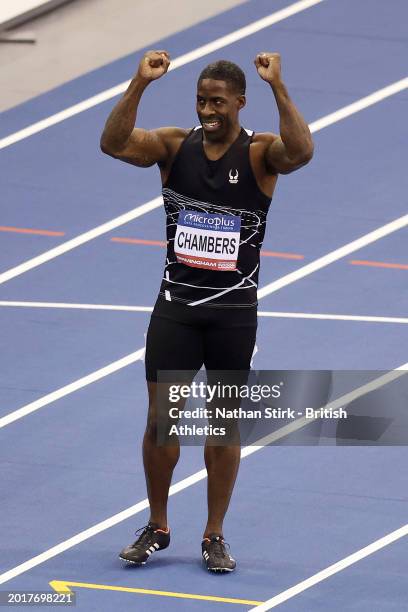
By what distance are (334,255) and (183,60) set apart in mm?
3982

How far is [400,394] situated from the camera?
10453 mm

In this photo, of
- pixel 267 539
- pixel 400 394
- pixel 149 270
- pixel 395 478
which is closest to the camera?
pixel 267 539

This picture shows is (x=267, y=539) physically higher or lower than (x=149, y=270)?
lower

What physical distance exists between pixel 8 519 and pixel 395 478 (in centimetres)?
212

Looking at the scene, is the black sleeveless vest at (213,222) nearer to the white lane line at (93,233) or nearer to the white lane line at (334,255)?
the white lane line at (334,255)

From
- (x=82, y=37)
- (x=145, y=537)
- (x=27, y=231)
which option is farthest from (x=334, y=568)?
(x=82, y=37)

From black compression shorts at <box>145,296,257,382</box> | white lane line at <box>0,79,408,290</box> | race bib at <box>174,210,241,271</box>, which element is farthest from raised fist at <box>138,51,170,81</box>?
white lane line at <box>0,79,408,290</box>

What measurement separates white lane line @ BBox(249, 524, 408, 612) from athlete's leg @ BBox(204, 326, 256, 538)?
523 millimetres

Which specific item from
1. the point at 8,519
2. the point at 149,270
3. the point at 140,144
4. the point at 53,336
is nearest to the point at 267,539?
the point at 8,519

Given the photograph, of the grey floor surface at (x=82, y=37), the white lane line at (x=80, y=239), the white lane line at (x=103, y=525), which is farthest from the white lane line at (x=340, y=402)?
the grey floor surface at (x=82, y=37)

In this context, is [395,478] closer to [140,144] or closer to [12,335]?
[140,144]

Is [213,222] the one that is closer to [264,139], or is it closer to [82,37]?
[264,139]

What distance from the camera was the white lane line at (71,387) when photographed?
33.6 ft

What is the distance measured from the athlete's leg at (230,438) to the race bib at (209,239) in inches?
13.0
